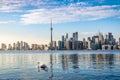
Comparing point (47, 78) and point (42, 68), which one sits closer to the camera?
point (47, 78)

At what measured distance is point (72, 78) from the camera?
53.7m

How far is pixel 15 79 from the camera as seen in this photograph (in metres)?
53.7

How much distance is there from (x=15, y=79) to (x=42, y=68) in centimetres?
2199

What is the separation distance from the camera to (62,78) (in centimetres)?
5384

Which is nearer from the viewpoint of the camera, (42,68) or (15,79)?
(15,79)

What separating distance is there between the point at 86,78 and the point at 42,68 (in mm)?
24097

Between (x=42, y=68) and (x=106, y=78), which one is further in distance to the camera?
(x=42, y=68)

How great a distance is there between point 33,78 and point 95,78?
42.4 feet

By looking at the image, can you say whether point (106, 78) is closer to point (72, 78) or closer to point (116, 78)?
point (116, 78)

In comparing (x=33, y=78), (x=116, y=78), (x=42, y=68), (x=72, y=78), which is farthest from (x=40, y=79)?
(x=42, y=68)

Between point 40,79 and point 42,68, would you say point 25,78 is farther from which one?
point 42,68

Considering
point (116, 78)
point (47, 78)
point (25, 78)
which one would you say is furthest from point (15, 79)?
point (116, 78)

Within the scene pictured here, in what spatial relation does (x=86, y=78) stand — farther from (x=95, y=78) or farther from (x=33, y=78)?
(x=33, y=78)

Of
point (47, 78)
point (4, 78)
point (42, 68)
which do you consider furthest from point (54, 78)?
point (42, 68)
